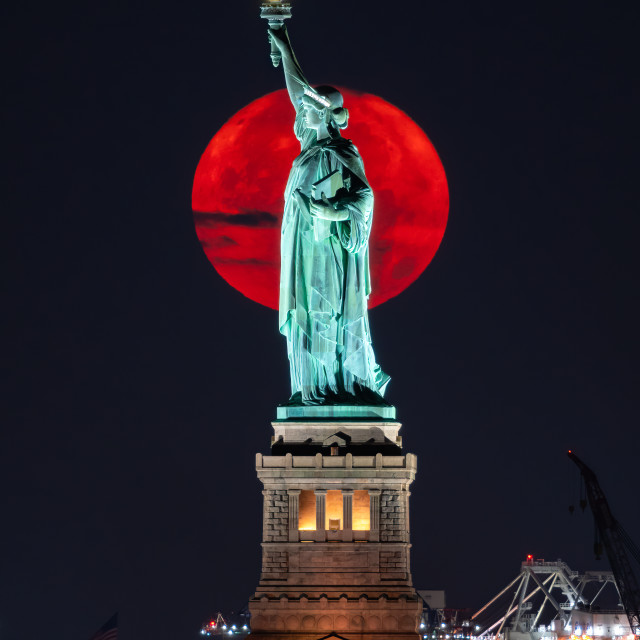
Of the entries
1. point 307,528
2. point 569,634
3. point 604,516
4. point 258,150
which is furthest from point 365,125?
point 569,634

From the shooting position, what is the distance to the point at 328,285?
280 feet

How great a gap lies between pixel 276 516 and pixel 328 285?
10523 mm

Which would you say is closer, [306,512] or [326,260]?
[306,512]

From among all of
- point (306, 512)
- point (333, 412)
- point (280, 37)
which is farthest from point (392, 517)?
point (280, 37)

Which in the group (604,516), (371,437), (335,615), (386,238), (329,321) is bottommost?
(335,615)

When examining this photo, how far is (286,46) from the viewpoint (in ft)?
284

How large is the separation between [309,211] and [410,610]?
1763cm

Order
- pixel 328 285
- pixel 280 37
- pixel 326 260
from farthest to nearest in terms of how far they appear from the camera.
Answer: pixel 280 37 → pixel 326 260 → pixel 328 285

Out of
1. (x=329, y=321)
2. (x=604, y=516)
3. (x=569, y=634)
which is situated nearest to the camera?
(x=329, y=321)

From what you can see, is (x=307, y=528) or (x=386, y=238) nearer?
(x=307, y=528)

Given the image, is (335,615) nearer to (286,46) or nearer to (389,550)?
(389,550)

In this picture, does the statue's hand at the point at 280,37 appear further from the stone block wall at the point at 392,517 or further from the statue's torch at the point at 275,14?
the stone block wall at the point at 392,517

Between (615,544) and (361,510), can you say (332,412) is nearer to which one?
(361,510)

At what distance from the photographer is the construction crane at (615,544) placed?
131500mm
